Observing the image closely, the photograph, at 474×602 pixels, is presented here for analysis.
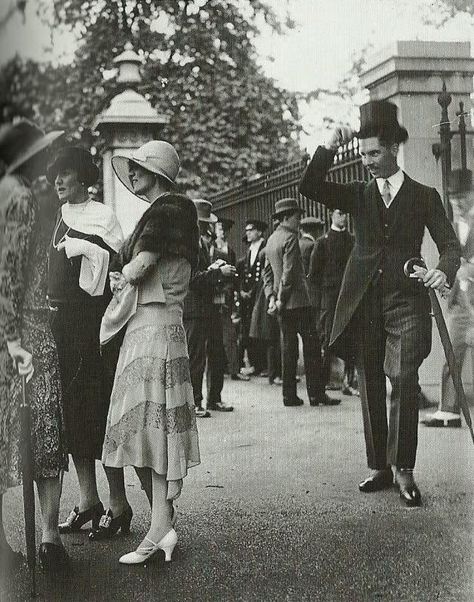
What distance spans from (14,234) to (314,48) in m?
1.22

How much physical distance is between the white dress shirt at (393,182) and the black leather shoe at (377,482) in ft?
3.62

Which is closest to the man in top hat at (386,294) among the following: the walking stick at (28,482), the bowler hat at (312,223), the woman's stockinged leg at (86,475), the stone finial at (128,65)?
the bowler hat at (312,223)

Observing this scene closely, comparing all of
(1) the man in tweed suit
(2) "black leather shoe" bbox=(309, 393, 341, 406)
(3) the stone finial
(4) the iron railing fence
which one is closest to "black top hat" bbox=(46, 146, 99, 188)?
(3) the stone finial

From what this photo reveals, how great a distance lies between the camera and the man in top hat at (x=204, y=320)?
3914mm

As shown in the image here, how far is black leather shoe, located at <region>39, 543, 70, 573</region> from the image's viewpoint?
3025mm

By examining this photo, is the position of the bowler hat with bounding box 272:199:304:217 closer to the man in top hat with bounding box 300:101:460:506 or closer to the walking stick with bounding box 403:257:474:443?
the man in top hat with bounding box 300:101:460:506

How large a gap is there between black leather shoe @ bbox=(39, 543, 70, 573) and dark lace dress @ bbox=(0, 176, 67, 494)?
0.76 ft

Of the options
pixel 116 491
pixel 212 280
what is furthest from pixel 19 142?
pixel 212 280

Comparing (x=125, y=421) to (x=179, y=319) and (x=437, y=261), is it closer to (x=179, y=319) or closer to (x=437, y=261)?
(x=179, y=319)

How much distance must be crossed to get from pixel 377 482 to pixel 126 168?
165 centimetres

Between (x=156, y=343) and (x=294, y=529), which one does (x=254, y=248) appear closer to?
(x=156, y=343)

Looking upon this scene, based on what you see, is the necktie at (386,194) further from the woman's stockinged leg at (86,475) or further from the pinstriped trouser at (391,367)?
the woman's stockinged leg at (86,475)

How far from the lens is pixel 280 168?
3.75m

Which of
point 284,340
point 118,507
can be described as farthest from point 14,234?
point 284,340
